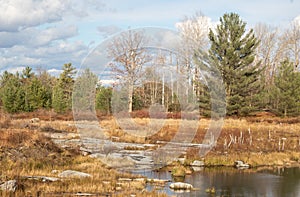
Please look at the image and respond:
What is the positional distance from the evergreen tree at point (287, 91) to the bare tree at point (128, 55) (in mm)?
21854

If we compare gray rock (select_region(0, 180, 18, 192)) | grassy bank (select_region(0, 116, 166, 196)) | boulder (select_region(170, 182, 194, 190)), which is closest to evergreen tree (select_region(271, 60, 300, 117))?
grassy bank (select_region(0, 116, 166, 196))

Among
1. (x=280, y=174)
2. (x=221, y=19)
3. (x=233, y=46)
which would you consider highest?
(x=221, y=19)

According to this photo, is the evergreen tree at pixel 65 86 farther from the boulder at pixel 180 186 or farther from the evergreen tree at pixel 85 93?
the boulder at pixel 180 186

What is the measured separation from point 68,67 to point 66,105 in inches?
663

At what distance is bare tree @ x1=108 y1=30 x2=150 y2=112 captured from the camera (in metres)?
16.7

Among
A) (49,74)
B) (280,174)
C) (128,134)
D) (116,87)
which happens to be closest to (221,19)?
(128,134)

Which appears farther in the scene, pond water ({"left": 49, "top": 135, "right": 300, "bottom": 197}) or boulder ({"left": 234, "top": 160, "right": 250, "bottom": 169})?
boulder ({"left": 234, "top": 160, "right": 250, "bottom": 169})

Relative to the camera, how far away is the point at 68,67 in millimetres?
64562

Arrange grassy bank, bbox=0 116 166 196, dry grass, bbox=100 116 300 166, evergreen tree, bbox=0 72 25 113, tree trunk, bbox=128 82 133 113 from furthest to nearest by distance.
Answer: evergreen tree, bbox=0 72 25 113 < tree trunk, bbox=128 82 133 113 < dry grass, bbox=100 116 300 166 < grassy bank, bbox=0 116 166 196

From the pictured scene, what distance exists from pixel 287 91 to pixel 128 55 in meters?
23.2

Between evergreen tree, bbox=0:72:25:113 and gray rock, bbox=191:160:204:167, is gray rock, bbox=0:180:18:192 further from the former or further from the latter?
evergreen tree, bbox=0:72:25:113

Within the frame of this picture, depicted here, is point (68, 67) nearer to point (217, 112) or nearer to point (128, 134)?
point (217, 112)

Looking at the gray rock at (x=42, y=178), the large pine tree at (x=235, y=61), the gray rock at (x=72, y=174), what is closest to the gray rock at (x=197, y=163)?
the gray rock at (x=72, y=174)

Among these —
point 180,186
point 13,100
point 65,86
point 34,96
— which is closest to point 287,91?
point 180,186
